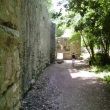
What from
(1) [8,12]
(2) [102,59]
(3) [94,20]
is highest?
(3) [94,20]

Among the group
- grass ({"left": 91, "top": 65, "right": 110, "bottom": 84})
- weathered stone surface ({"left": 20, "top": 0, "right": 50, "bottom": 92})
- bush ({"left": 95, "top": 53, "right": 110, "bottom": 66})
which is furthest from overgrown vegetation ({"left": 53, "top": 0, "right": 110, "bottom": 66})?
grass ({"left": 91, "top": 65, "right": 110, "bottom": 84})

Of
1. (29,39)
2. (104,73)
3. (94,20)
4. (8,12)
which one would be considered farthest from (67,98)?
(94,20)

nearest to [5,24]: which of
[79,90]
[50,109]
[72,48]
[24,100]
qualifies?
[50,109]

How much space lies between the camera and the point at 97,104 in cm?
773

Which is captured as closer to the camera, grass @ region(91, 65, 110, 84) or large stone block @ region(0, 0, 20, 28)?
large stone block @ region(0, 0, 20, 28)

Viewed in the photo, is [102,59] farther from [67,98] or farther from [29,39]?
[67,98]

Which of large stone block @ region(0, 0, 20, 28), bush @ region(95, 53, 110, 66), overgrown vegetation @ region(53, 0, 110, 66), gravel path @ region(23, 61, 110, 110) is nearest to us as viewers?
large stone block @ region(0, 0, 20, 28)

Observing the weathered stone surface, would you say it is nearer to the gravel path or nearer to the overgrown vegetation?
the gravel path

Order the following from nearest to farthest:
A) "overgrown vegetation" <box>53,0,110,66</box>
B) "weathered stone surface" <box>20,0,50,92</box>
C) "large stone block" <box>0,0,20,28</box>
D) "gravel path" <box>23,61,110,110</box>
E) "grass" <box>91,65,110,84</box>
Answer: "large stone block" <box>0,0,20,28</box> < "gravel path" <box>23,61,110,110</box> < "weathered stone surface" <box>20,0,50,92</box> < "overgrown vegetation" <box>53,0,110,66</box> < "grass" <box>91,65,110,84</box>

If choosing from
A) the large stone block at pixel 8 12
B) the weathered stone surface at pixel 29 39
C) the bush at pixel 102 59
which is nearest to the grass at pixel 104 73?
the bush at pixel 102 59

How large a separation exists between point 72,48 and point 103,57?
1549 centimetres

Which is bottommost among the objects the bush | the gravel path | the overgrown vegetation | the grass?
the gravel path

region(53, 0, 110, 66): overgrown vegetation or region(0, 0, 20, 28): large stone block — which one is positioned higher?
region(53, 0, 110, 66): overgrown vegetation

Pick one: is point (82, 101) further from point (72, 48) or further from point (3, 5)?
point (72, 48)
